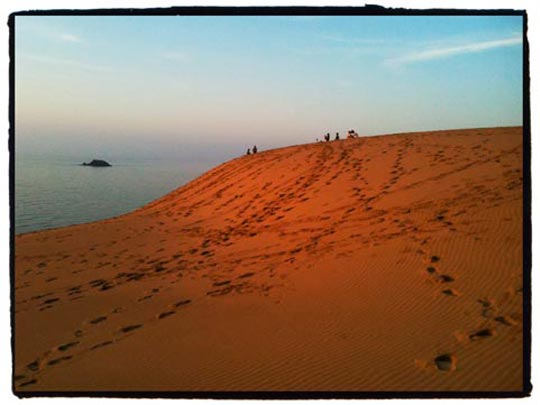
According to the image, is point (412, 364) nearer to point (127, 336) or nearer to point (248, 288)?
point (248, 288)

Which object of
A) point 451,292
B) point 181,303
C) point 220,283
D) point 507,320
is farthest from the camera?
point 220,283

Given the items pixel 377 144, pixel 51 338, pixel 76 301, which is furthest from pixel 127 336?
pixel 377 144

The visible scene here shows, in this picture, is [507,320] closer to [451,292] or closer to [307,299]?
[451,292]

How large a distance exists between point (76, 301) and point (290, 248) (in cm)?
388

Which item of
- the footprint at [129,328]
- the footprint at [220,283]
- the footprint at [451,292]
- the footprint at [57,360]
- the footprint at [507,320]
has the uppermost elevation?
the footprint at [451,292]

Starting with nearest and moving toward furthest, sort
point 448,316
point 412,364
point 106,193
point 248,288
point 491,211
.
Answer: point 412,364
point 448,316
point 248,288
point 491,211
point 106,193

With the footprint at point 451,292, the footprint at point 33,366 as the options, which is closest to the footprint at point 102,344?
the footprint at point 33,366

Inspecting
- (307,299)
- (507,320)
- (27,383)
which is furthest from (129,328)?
(507,320)

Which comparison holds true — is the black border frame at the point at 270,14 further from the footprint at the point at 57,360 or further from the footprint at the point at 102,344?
the footprint at the point at 102,344

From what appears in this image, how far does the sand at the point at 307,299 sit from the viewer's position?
5277 millimetres

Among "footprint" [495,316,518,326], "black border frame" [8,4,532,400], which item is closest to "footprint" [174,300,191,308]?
"black border frame" [8,4,532,400]

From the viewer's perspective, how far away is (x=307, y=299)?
21.3ft

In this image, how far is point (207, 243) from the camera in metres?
10.7

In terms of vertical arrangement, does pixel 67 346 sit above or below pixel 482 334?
below
